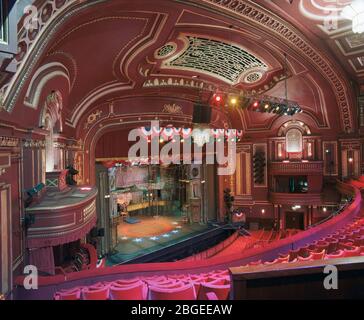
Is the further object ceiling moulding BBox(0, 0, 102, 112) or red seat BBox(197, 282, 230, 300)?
ceiling moulding BBox(0, 0, 102, 112)

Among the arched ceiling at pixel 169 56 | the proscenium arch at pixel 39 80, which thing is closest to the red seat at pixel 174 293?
the arched ceiling at pixel 169 56

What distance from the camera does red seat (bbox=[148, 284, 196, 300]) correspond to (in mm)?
2922

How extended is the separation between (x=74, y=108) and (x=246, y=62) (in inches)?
241

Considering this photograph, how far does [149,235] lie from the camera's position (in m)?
14.0

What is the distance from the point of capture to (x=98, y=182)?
1189 cm

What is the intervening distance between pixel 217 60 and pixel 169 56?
1836 millimetres

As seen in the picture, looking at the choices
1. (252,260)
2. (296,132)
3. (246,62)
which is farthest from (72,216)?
(296,132)

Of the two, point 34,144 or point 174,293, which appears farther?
point 34,144

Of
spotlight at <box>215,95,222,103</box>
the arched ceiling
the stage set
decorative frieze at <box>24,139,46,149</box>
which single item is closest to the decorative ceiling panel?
the arched ceiling

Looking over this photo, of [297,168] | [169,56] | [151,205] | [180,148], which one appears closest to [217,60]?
[169,56]

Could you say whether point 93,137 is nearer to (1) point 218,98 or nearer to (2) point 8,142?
(1) point 218,98

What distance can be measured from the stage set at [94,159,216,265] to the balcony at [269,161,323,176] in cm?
357

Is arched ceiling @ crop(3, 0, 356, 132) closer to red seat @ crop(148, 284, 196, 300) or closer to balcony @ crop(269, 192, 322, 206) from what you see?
red seat @ crop(148, 284, 196, 300)

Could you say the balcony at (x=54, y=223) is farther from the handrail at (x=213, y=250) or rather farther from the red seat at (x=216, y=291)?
the handrail at (x=213, y=250)
